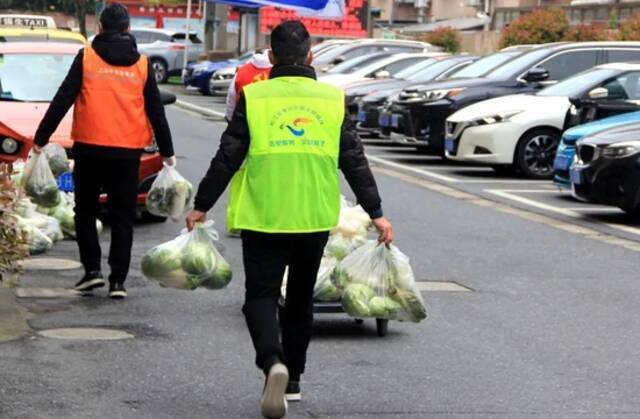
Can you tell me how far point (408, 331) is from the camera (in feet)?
30.6

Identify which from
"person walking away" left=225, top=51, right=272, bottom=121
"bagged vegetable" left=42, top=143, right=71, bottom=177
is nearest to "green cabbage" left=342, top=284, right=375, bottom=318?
"bagged vegetable" left=42, top=143, right=71, bottom=177

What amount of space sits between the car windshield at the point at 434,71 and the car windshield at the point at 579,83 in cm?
541

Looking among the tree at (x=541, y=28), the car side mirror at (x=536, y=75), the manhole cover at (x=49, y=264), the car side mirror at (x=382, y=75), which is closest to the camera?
the manhole cover at (x=49, y=264)

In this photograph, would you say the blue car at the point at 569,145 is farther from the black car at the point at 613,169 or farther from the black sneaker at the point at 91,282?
the black sneaker at the point at 91,282

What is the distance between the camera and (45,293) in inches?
400

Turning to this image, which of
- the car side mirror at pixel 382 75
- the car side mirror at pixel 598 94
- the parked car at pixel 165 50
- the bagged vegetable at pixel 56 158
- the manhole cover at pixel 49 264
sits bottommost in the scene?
the parked car at pixel 165 50

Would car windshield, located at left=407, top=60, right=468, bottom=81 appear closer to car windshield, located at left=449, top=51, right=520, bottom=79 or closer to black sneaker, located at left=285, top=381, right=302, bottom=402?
car windshield, located at left=449, top=51, right=520, bottom=79

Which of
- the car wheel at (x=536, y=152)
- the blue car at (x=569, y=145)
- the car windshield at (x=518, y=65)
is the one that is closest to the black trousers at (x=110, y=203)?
the blue car at (x=569, y=145)

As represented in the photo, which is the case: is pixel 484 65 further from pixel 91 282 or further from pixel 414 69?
pixel 91 282

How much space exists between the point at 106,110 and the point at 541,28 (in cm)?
2511

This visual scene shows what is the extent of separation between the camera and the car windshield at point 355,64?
3161 cm

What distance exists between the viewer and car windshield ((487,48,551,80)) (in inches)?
877

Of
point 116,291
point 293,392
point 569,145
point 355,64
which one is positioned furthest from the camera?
point 355,64

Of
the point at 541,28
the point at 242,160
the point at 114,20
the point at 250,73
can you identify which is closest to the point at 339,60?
the point at 541,28
